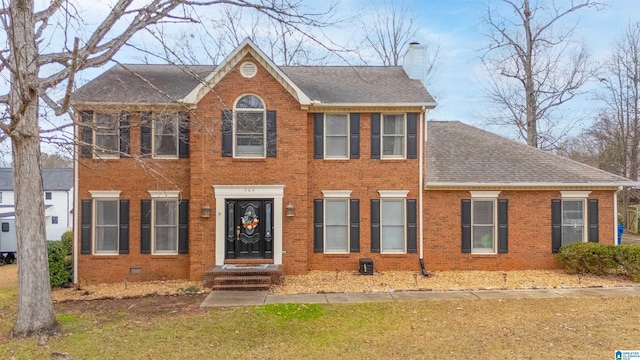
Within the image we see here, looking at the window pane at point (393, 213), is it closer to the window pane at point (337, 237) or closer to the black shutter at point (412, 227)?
the black shutter at point (412, 227)

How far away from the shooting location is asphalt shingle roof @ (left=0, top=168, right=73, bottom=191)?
40000mm

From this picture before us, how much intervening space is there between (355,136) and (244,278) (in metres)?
5.57

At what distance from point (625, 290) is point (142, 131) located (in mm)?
14421

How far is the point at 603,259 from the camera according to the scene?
11.5 m

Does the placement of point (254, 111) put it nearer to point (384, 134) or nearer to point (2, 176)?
point (384, 134)

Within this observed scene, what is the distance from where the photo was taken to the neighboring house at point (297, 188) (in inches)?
463

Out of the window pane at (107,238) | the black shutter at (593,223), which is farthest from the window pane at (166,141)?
the black shutter at (593,223)

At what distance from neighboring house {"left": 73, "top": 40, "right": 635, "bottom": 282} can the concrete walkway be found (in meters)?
2.14

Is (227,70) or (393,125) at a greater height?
(227,70)

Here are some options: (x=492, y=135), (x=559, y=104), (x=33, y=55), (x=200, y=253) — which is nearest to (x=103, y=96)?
(x=33, y=55)

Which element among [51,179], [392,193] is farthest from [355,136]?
[51,179]

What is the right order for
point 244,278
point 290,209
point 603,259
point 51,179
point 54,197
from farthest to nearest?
point 51,179 < point 54,197 < point 290,209 < point 603,259 < point 244,278

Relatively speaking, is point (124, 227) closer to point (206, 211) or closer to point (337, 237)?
point (206, 211)

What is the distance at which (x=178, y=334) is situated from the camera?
7.16 m
